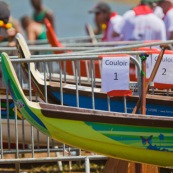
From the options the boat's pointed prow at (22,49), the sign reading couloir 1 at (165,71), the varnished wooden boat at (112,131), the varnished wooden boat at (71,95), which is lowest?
the varnished wooden boat at (112,131)

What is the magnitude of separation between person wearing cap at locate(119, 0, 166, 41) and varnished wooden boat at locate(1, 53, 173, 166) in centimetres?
631

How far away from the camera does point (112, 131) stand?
316 inches

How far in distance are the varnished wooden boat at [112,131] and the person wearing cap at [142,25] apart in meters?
6.31

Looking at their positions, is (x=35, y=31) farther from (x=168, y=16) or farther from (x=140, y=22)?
(x=168, y=16)

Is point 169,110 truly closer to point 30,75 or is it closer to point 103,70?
point 103,70

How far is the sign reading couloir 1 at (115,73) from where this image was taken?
27.6 feet

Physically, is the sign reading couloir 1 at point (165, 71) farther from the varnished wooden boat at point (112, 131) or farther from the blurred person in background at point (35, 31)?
the blurred person in background at point (35, 31)

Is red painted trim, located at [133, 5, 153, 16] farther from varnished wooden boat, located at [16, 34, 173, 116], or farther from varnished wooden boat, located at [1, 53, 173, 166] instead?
varnished wooden boat, located at [1, 53, 173, 166]

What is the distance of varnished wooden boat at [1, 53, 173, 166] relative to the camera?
315 inches

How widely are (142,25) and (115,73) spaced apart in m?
6.22

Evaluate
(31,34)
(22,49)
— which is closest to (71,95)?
(22,49)

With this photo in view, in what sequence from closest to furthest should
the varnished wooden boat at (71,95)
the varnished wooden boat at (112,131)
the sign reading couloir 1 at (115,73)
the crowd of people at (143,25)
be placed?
the varnished wooden boat at (112,131), the sign reading couloir 1 at (115,73), the varnished wooden boat at (71,95), the crowd of people at (143,25)

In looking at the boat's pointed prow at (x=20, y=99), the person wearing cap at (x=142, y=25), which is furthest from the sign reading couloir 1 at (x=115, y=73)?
the person wearing cap at (x=142, y=25)

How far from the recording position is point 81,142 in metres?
8.11
